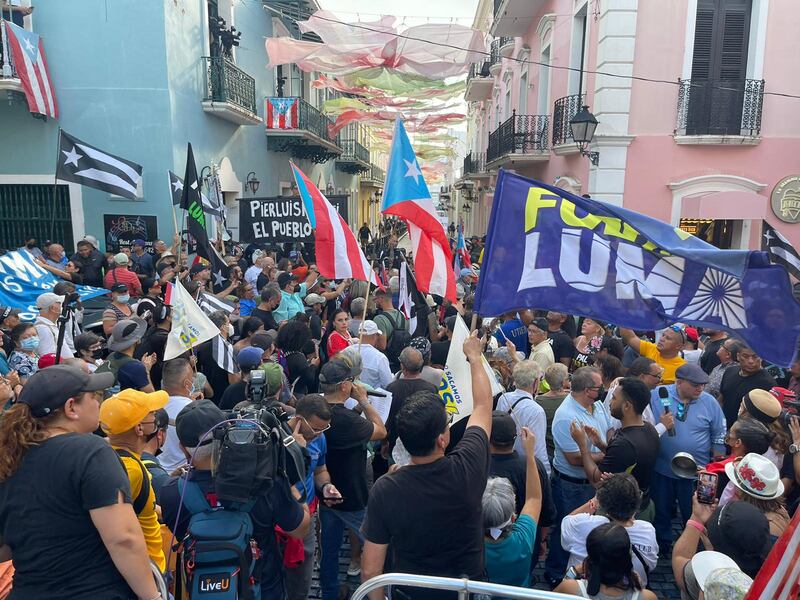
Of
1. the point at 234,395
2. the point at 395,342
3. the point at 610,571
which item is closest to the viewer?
the point at 610,571

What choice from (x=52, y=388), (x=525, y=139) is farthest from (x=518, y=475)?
(x=525, y=139)

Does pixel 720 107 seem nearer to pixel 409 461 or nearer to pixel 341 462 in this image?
pixel 409 461

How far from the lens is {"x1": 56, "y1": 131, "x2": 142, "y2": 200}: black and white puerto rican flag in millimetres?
8406

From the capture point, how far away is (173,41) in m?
12.4

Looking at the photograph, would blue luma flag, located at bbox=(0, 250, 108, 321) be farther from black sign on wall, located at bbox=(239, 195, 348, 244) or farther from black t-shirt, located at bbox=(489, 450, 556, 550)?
black t-shirt, located at bbox=(489, 450, 556, 550)

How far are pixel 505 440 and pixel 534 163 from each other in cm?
1616

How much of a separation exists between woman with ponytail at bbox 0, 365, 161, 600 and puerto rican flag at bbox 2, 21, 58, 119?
35.8ft

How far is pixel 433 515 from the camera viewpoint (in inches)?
94.5

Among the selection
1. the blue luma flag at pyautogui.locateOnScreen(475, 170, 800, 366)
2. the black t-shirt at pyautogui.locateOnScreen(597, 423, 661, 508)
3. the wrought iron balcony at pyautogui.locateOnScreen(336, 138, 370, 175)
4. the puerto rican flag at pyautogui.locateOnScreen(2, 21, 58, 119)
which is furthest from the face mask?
the wrought iron balcony at pyautogui.locateOnScreen(336, 138, 370, 175)

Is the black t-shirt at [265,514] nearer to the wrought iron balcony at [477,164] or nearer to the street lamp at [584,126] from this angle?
the street lamp at [584,126]

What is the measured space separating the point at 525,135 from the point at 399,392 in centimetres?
1421

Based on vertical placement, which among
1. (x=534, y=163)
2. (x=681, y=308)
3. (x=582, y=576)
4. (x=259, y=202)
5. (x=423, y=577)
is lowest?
(x=582, y=576)

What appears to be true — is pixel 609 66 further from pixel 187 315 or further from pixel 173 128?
pixel 187 315

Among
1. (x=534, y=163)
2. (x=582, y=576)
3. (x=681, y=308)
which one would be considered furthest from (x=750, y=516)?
(x=534, y=163)
